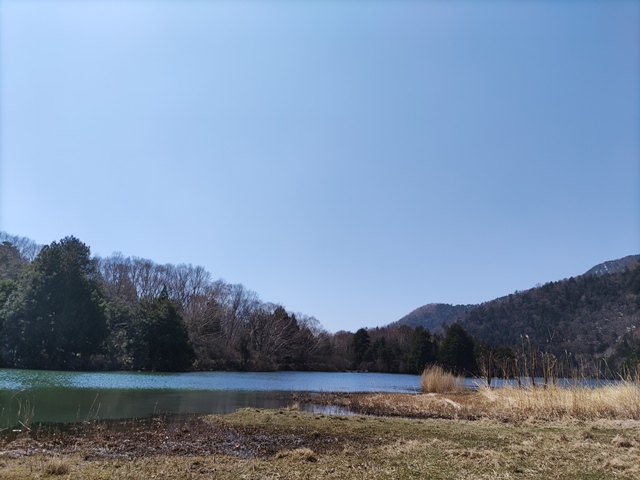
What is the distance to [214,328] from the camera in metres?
69.5

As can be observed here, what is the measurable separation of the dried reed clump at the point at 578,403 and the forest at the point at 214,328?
875 millimetres

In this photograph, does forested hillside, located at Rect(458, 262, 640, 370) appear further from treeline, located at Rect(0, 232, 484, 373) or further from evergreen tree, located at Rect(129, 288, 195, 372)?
evergreen tree, located at Rect(129, 288, 195, 372)

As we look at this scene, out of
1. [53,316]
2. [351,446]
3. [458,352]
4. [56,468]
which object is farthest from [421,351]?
[56,468]

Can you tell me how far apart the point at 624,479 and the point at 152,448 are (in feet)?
27.1

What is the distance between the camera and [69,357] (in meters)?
44.2

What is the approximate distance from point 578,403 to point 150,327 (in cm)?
4501

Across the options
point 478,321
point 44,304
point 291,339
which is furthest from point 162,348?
point 478,321

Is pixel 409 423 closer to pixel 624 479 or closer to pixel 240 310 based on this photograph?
pixel 624 479

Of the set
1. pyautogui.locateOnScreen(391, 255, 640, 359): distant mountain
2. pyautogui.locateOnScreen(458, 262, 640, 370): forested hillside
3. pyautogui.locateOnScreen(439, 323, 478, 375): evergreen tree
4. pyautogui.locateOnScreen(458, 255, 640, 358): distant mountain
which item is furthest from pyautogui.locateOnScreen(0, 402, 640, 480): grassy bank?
pyautogui.locateOnScreen(439, 323, 478, 375): evergreen tree

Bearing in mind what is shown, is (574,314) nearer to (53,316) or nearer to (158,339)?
(158,339)

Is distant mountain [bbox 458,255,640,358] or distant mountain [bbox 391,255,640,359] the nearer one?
distant mountain [bbox 391,255,640,359]

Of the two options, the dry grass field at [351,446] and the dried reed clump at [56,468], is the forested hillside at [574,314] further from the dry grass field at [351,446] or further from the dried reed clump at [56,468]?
the dried reed clump at [56,468]

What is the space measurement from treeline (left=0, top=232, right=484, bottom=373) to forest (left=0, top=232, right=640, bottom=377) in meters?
0.13

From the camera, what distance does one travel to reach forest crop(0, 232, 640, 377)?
4147 cm
